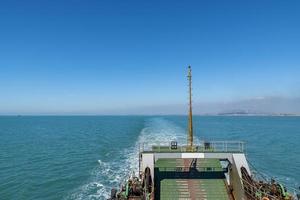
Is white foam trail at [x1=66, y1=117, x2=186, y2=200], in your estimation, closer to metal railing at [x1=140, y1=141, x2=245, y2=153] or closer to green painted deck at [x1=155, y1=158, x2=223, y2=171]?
metal railing at [x1=140, y1=141, x2=245, y2=153]

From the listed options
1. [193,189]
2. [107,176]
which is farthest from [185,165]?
[107,176]

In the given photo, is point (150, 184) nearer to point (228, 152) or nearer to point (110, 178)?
point (228, 152)

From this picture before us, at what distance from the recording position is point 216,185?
18516 millimetres

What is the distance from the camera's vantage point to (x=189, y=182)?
18.8m

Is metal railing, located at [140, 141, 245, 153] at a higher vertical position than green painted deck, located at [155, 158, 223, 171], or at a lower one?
higher

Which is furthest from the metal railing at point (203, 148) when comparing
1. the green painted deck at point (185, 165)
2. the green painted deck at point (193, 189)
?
the green painted deck at point (193, 189)

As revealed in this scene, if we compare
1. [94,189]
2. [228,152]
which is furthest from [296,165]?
[94,189]

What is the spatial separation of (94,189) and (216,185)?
39.2 ft

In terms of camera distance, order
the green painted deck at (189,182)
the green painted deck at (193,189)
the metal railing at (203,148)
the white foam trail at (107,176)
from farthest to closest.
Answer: the white foam trail at (107,176), the metal railing at (203,148), the green painted deck at (189,182), the green painted deck at (193,189)

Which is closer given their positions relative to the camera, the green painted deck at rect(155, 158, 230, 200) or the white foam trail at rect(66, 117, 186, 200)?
the green painted deck at rect(155, 158, 230, 200)

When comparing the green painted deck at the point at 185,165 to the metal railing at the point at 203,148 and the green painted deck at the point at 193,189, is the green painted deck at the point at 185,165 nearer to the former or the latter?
the metal railing at the point at 203,148

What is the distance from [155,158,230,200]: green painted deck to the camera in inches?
686

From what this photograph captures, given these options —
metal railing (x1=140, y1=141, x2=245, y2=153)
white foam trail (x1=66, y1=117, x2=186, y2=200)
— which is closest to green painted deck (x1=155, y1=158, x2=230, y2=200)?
metal railing (x1=140, y1=141, x2=245, y2=153)

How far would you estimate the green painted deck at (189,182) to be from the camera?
1742cm
